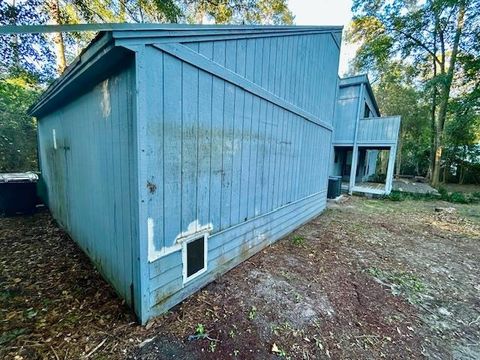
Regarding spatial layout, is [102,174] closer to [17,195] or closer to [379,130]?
[17,195]

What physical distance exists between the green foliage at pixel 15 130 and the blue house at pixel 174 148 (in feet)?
20.6

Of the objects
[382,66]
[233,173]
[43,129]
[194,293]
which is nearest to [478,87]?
[382,66]

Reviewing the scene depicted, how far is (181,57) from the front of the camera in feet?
6.75

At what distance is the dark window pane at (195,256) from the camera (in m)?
2.45

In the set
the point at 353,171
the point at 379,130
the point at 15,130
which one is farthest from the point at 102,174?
the point at 379,130

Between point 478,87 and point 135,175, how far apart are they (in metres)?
16.6

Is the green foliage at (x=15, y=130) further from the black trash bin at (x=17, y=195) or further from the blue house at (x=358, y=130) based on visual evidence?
the blue house at (x=358, y=130)

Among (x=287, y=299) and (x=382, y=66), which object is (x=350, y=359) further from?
(x=382, y=66)

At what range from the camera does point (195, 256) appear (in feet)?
8.28

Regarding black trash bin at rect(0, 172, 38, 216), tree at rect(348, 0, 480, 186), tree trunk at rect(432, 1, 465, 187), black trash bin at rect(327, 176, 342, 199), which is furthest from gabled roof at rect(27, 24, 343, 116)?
tree at rect(348, 0, 480, 186)

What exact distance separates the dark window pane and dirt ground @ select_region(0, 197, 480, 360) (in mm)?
321

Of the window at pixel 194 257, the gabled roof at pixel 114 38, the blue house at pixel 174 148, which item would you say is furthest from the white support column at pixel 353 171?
the window at pixel 194 257

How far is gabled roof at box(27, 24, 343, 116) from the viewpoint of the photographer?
158 cm

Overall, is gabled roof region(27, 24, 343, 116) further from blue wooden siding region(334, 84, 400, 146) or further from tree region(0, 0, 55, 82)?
blue wooden siding region(334, 84, 400, 146)
